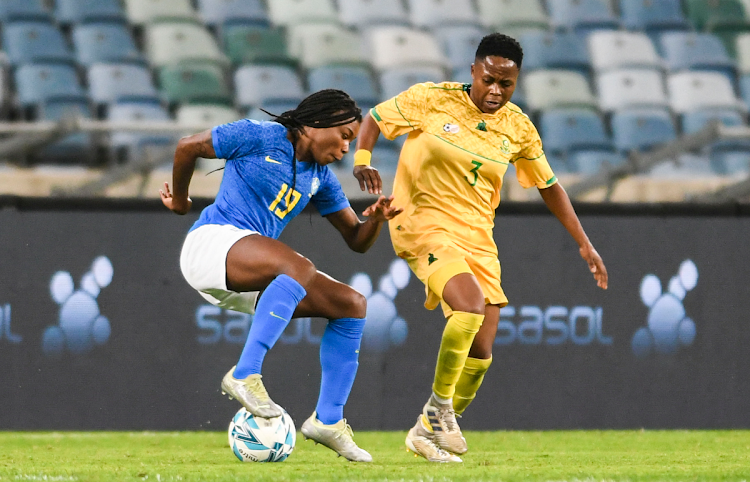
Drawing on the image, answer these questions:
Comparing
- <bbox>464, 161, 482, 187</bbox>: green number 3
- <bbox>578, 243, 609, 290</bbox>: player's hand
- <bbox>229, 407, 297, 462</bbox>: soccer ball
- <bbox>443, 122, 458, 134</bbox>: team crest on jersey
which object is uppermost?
<bbox>443, 122, 458, 134</bbox>: team crest on jersey

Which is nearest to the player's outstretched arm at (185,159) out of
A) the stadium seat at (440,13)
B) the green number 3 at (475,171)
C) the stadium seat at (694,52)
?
the green number 3 at (475,171)

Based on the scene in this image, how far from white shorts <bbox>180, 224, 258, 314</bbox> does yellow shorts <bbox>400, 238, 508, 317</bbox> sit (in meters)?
0.95

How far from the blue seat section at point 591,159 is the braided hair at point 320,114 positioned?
5712mm

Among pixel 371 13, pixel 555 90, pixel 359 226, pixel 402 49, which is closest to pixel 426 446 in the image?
pixel 359 226

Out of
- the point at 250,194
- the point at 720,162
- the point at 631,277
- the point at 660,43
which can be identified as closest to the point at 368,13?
the point at 660,43

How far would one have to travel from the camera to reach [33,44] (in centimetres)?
1105

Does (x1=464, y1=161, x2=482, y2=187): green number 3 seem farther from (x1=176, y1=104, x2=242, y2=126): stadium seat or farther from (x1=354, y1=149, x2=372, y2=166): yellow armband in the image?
(x1=176, y1=104, x2=242, y2=126): stadium seat

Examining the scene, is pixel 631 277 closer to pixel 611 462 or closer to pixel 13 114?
pixel 611 462

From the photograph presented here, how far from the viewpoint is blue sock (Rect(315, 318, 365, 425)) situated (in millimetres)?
5125

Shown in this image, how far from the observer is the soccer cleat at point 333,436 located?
16.6 feet

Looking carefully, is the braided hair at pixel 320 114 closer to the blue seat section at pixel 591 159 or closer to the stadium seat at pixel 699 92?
the blue seat section at pixel 591 159

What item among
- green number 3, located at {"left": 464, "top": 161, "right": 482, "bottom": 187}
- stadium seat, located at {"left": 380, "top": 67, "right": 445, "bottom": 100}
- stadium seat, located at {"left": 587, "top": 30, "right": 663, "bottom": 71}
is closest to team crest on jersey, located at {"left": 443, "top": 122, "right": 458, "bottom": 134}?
green number 3, located at {"left": 464, "top": 161, "right": 482, "bottom": 187}

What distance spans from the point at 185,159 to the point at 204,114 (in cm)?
579

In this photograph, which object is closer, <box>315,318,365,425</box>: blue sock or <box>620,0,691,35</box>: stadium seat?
<box>315,318,365,425</box>: blue sock
